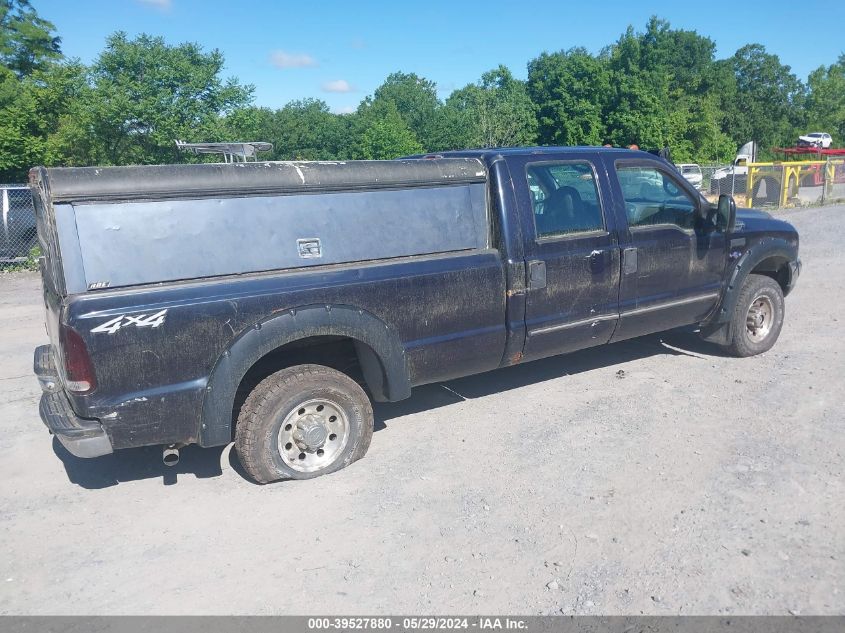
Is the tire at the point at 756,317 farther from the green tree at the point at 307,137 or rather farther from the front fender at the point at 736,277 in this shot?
the green tree at the point at 307,137

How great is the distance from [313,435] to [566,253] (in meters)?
2.31

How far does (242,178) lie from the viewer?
4223mm

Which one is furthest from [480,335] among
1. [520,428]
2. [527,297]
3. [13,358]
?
[13,358]

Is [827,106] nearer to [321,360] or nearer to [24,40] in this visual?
[24,40]

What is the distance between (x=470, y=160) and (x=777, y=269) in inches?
145

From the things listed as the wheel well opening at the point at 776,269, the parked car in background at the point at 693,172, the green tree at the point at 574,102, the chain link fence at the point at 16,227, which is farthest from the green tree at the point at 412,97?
the wheel well opening at the point at 776,269

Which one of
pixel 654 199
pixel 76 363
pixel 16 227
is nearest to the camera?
pixel 76 363

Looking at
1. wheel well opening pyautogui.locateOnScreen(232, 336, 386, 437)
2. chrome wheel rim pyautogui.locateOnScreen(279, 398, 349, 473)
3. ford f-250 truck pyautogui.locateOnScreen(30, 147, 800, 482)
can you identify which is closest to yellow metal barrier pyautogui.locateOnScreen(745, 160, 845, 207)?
ford f-250 truck pyautogui.locateOnScreen(30, 147, 800, 482)

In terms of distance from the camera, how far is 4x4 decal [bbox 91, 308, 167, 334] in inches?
149

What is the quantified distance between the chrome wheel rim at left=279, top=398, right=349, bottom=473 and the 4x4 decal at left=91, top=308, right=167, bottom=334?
100cm

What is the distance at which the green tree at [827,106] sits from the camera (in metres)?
69.8

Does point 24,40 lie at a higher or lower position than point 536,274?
higher

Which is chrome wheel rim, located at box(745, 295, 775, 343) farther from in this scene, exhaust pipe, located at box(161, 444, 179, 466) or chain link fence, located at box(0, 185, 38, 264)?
chain link fence, located at box(0, 185, 38, 264)

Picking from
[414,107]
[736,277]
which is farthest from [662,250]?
[414,107]
